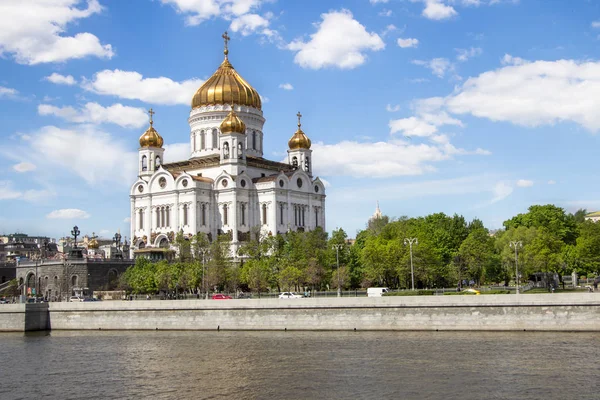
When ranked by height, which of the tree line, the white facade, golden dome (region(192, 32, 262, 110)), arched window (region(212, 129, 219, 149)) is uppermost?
golden dome (region(192, 32, 262, 110))

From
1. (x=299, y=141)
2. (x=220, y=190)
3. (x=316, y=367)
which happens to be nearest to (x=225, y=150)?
(x=220, y=190)

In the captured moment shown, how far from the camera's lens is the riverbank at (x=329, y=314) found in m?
47.8

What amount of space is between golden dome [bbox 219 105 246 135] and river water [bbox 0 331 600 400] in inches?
1775

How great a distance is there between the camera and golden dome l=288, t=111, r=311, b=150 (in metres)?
106

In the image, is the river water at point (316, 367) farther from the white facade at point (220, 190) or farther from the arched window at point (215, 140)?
the arched window at point (215, 140)

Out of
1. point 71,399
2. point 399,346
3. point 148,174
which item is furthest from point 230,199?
point 71,399

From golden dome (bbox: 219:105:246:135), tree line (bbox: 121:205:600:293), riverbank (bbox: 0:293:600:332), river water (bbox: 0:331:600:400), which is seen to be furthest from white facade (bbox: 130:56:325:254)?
river water (bbox: 0:331:600:400)

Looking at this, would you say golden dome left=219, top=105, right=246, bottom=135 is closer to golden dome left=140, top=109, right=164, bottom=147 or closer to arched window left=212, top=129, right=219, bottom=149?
arched window left=212, top=129, right=219, bottom=149

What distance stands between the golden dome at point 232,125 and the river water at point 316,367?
45097 millimetres

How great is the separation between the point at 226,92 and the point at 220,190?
45.2 feet

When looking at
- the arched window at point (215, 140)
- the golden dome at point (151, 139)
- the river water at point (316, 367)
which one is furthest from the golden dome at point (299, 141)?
the river water at point (316, 367)

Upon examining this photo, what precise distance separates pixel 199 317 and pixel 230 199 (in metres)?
36.7

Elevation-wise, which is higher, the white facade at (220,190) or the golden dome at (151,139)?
the golden dome at (151,139)

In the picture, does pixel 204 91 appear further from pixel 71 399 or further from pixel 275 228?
pixel 71 399
